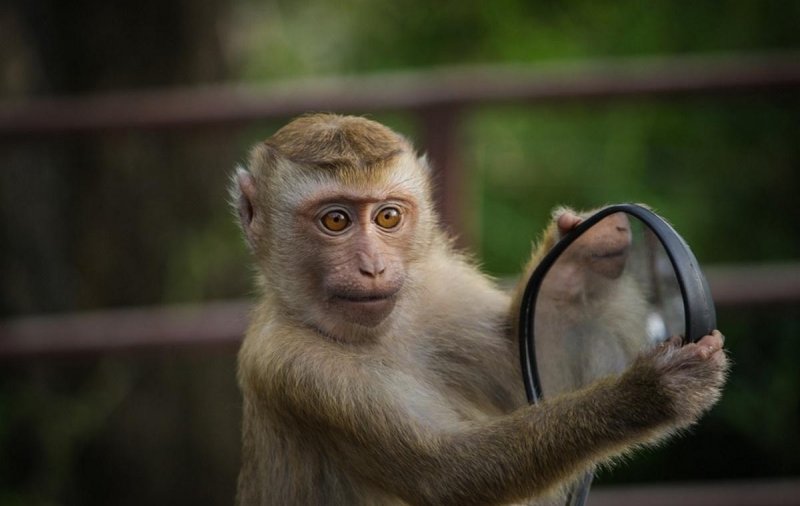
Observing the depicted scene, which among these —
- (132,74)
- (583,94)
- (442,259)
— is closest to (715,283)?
(583,94)

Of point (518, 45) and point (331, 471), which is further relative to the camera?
point (518, 45)

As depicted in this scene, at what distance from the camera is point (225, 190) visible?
7.24 metres

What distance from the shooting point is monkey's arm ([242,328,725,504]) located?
2.81 metres

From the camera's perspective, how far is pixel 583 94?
19.4 ft

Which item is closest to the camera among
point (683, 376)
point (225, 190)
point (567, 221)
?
point (683, 376)

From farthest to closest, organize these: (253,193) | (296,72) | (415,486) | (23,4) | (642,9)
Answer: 1. (296,72)
2. (642,9)
3. (23,4)
4. (253,193)
5. (415,486)

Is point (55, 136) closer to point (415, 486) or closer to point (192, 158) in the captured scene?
point (192, 158)

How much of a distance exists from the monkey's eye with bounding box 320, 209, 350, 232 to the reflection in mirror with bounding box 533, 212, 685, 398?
58cm

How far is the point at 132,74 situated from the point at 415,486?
15.2 ft

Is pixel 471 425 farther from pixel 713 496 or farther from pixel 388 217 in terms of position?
pixel 713 496

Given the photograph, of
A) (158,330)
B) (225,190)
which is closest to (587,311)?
(158,330)

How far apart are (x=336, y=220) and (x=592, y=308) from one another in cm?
75

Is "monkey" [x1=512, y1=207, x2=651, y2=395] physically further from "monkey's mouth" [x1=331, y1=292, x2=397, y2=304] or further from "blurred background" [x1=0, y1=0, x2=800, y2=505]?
"blurred background" [x1=0, y1=0, x2=800, y2=505]

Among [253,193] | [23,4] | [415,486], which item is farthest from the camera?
[23,4]
